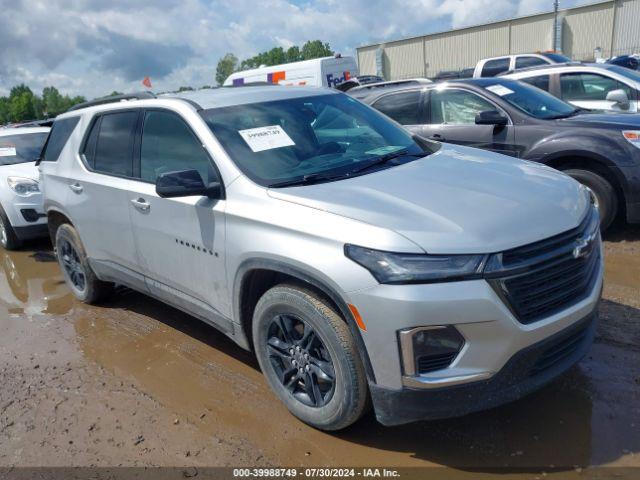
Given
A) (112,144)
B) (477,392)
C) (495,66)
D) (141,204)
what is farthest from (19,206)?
(495,66)

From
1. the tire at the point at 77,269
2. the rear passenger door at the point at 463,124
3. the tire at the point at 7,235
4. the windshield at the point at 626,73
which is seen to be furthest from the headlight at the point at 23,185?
the windshield at the point at 626,73

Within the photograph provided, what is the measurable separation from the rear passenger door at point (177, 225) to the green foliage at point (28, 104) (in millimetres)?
89332

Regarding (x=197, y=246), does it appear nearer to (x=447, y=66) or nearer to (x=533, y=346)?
(x=533, y=346)

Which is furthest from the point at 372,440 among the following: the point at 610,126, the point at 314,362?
the point at 610,126

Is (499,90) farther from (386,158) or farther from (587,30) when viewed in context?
(587,30)

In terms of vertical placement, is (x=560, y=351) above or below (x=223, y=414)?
above

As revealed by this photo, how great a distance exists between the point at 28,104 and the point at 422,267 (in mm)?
107072

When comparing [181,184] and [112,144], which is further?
[112,144]

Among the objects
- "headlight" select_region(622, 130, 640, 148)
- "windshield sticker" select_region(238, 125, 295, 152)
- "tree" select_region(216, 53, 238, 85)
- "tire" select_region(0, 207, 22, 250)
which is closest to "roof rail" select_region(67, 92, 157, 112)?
"windshield sticker" select_region(238, 125, 295, 152)

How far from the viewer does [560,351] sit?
2.65 meters

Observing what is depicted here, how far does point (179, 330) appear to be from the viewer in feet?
14.9

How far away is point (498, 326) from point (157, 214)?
2.32m

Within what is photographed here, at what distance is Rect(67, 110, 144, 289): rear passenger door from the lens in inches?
160

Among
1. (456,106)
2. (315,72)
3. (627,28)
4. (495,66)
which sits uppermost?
(627,28)
